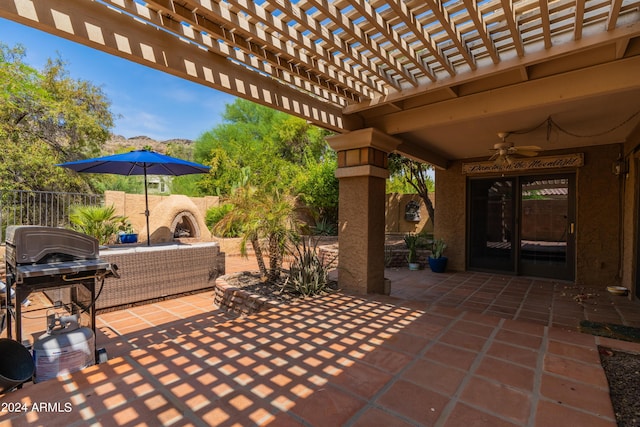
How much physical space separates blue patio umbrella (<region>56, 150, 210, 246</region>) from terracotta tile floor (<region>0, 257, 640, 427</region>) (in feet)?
8.28

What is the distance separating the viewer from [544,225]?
6.34m

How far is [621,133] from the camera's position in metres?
4.88

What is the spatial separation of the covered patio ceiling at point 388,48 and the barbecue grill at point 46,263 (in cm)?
143

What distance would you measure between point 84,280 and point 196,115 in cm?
3079

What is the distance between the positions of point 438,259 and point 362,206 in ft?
11.3

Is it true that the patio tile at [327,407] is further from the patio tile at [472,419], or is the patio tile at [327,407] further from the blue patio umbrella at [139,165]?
the blue patio umbrella at [139,165]

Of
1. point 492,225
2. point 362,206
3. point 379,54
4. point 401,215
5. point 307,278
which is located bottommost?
point 307,278

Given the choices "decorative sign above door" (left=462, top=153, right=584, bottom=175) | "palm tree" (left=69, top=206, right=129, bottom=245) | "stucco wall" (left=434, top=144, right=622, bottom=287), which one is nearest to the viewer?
"stucco wall" (left=434, top=144, right=622, bottom=287)

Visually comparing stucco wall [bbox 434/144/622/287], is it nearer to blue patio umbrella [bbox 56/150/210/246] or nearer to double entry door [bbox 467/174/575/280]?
double entry door [bbox 467/174/575/280]

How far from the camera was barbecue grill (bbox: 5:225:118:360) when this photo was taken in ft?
7.06

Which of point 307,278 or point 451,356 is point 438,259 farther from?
point 451,356

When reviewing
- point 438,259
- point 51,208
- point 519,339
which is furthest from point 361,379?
point 51,208

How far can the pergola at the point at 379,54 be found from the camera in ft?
7.09

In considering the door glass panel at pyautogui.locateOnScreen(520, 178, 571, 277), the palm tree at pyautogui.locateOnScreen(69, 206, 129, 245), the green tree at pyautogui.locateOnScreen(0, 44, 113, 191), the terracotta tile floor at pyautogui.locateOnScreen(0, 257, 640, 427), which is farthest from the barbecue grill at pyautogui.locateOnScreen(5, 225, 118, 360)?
the green tree at pyautogui.locateOnScreen(0, 44, 113, 191)
